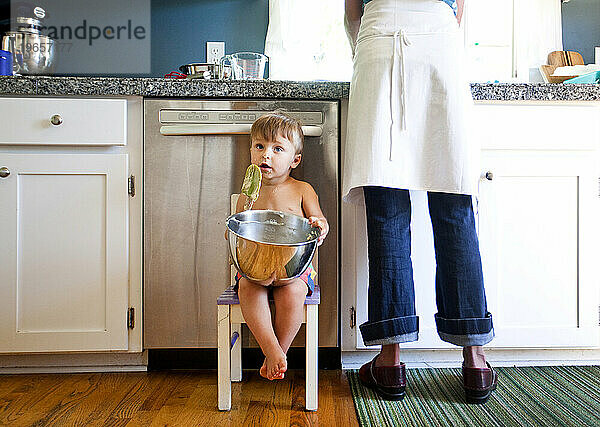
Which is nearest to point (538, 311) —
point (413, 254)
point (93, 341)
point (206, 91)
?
point (413, 254)

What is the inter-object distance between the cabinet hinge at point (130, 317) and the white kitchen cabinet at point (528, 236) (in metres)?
0.60

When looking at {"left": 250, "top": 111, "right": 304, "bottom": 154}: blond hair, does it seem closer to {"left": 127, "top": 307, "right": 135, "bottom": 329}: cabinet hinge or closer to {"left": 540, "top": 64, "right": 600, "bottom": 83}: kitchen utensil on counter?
{"left": 127, "top": 307, "right": 135, "bottom": 329}: cabinet hinge

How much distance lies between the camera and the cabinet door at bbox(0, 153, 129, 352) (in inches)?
69.7

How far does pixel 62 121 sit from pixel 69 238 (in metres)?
0.33

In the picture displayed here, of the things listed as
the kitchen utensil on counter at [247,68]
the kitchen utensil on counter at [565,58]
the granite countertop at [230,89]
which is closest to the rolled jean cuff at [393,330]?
the granite countertop at [230,89]

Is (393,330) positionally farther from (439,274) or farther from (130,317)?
(130,317)

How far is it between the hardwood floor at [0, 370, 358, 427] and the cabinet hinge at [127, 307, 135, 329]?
0.15 metres

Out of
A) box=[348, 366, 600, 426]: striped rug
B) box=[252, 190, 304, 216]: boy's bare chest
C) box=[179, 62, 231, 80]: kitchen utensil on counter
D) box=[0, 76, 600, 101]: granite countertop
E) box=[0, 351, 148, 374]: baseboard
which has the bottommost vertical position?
box=[348, 366, 600, 426]: striped rug

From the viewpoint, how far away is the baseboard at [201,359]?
1.88m

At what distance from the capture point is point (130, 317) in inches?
70.8

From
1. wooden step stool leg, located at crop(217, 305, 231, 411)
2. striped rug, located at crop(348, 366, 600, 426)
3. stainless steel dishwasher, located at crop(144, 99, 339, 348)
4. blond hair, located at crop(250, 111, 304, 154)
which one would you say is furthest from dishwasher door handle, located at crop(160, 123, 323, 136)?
striped rug, located at crop(348, 366, 600, 426)

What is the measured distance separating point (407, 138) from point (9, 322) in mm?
1201

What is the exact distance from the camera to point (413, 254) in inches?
71.5

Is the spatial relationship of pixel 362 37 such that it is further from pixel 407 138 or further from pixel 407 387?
pixel 407 387
